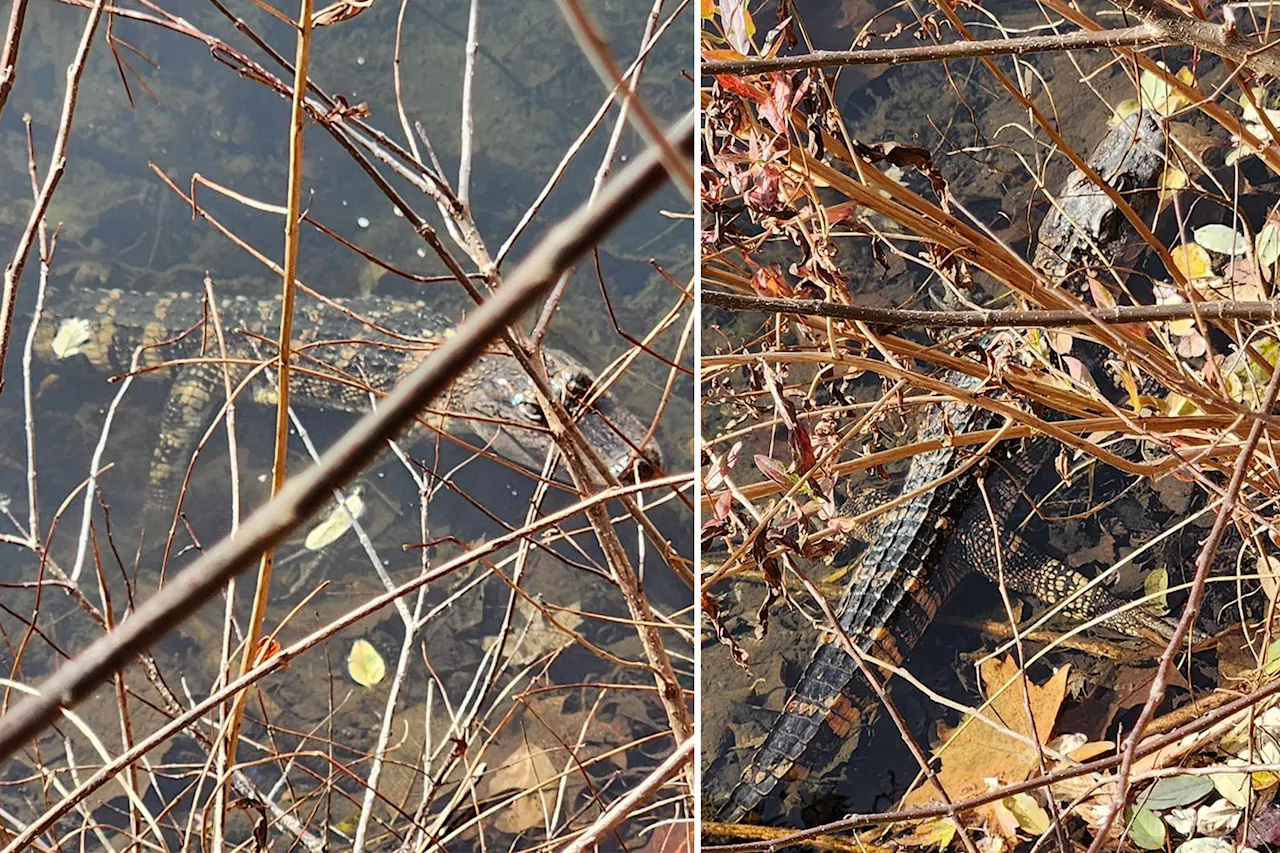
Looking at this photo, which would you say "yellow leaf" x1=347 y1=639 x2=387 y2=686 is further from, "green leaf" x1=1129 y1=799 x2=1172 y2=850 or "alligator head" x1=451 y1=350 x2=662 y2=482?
"green leaf" x1=1129 y1=799 x2=1172 y2=850

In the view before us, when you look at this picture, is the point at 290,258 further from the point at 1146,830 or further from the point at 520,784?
the point at 520,784

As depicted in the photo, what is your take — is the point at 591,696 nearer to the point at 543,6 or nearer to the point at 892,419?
the point at 892,419

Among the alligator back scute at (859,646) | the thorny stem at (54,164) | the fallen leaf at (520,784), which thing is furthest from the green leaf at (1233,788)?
the thorny stem at (54,164)

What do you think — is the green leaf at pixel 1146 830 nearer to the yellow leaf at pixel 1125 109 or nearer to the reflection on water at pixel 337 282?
the reflection on water at pixel 337 282

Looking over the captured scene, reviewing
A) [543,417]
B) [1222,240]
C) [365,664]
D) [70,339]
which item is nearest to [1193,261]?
[1222,240]

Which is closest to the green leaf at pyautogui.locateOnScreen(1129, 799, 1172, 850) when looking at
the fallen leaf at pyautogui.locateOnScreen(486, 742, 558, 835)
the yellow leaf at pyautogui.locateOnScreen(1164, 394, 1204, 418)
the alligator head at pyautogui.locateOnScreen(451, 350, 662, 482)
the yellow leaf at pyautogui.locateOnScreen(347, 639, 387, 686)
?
the yellow leaf at pyautogui.locateOnScreen(1164, 394, 1204, 418)

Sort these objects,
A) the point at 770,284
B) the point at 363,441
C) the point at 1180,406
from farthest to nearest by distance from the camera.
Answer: the point at 1180,406
the point at 770,284
the point at 363,441
